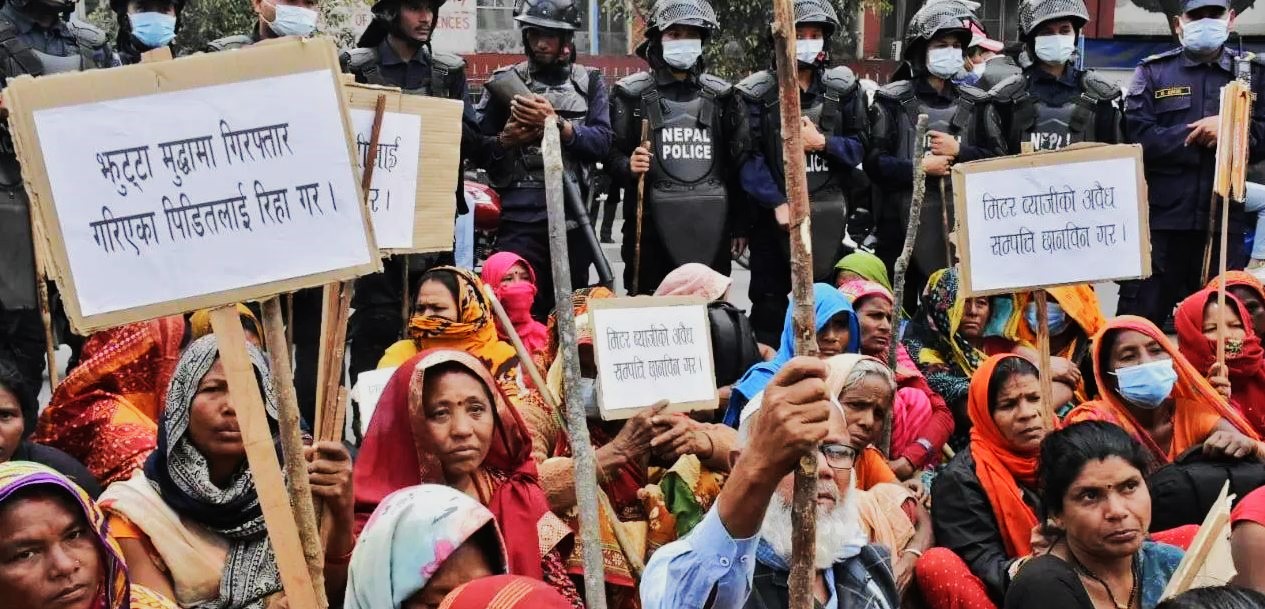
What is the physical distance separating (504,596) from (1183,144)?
600cm

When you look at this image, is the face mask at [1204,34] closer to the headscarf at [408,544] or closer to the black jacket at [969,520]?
the black jacket at [969,520]

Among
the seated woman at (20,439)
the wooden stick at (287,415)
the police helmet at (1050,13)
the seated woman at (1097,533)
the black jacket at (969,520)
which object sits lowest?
the black jacket at (969,520)

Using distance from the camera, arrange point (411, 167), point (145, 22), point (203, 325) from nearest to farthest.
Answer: point (411, 167)
point (203, 325)
point (145, 22)

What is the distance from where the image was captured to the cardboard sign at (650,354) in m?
4.23

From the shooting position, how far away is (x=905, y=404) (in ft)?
18.3

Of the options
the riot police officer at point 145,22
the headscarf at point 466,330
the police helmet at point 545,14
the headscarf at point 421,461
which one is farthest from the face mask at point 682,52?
the headscarf at point 421,461

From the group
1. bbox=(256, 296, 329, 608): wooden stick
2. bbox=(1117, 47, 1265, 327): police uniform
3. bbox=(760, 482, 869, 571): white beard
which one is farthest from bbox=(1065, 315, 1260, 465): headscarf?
bbox=(256, 296, 329, 608): wooden stick

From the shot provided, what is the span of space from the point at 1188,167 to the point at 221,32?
47.0 ft

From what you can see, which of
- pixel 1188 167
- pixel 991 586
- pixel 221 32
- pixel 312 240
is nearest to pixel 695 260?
pixel 1188 167

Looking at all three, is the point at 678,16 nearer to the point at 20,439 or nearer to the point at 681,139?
the point at 681,139

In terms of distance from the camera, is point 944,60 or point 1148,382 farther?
point 944,60

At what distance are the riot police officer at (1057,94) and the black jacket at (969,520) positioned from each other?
3218mm

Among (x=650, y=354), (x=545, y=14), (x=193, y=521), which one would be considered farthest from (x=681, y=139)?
(x=193, y=521)

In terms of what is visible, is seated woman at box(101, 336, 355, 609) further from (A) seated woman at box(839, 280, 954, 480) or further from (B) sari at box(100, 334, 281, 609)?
(A) seated woman at box(839, 280, 954, 480)
